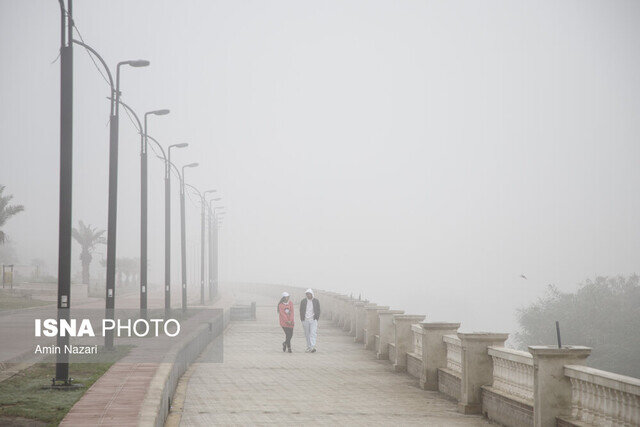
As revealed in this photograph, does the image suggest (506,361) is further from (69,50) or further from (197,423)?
(69,50)

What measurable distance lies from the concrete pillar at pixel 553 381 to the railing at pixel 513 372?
1196mm

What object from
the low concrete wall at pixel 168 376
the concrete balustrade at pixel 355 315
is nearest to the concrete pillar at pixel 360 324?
the concrete balustrade at pixel 355 315

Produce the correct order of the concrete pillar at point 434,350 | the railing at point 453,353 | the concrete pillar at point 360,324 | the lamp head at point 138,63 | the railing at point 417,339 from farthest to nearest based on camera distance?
the concrete pillar at point 360,324
the lamp head at point 138,63
the railing at point 417,339
the concrete pillar at point 434,350
the railing at point 453,353

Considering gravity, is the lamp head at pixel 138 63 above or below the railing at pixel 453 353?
above

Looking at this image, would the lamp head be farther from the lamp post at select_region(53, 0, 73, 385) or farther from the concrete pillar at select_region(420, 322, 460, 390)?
the concrete pillar at select_region(420, 322, 460, 390)

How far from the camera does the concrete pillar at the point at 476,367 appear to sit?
1447 cm

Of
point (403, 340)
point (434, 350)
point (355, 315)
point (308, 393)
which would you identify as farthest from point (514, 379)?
point (355, 315)

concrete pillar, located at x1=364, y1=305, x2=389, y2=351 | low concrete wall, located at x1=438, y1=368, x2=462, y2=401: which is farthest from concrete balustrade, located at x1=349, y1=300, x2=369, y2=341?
low concrete wall, located at x1=438, y1=368, x2=462, y2=401

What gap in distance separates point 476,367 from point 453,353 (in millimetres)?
2845

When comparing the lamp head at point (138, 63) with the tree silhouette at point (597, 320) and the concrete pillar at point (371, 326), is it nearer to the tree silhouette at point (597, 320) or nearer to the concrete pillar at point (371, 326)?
the concrete pillar at point (371, 326)

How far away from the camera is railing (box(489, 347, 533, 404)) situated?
12.5 m

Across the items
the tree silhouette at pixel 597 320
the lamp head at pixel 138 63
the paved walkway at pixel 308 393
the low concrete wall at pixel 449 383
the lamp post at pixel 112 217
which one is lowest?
the tree silhouette at pixel 597 320

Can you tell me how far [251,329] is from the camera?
38.5 m

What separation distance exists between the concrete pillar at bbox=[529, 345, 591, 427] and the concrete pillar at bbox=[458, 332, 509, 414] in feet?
10.9
